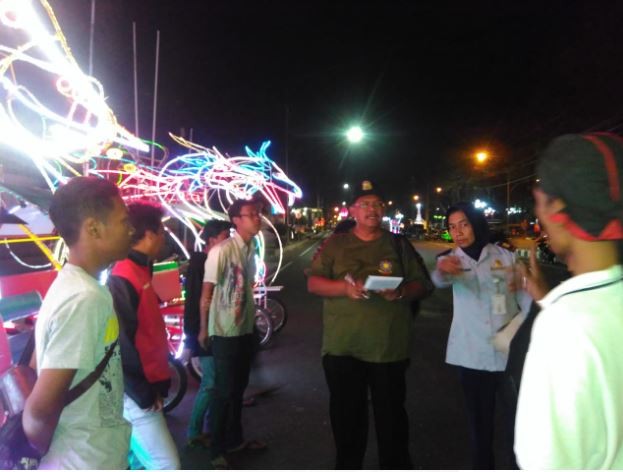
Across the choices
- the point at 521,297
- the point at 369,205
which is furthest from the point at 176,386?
the point at 521,297

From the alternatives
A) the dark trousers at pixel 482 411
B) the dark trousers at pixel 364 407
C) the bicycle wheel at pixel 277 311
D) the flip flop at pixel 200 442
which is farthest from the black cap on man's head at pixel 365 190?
the bicycle wheel at pixel 277 311

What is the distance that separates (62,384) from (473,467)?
2.96m

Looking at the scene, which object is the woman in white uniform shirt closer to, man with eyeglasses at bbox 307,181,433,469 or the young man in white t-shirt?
man with eyeglasses at bbox 307,181,433,469

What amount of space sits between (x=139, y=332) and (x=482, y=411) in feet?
7.71

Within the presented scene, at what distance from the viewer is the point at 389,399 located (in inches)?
120

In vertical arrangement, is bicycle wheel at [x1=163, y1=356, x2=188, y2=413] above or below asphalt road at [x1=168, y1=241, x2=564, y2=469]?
above

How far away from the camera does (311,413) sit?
4.65 m

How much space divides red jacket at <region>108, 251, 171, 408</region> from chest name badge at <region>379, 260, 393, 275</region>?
1499mm

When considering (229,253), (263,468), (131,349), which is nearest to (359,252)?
(229,253)

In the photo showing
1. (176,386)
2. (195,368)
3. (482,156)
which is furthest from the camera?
(482,156)

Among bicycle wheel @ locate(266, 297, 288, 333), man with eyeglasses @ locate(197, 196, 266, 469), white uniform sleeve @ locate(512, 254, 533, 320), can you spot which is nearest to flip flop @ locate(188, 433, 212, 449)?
man with eyeglasses @ locate(197, 196, 266, 469)

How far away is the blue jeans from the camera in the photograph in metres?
3.91

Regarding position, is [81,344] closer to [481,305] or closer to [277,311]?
[481,305]

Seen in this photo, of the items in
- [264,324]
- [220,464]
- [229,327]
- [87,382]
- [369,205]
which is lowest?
[220,464]
